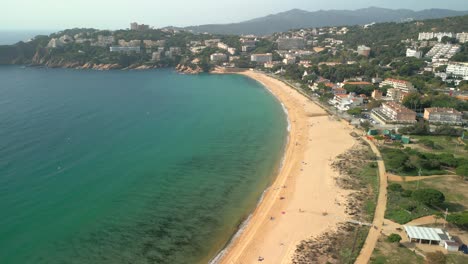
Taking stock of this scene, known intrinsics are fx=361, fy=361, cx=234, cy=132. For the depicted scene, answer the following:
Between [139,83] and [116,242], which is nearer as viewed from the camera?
[116,242]

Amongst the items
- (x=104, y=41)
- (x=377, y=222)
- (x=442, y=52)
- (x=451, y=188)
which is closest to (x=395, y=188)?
(x=451, y=188)

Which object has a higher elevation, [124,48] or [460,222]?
[124,48]

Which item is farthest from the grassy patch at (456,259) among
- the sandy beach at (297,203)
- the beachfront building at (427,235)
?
the sandy beach at (297,203)

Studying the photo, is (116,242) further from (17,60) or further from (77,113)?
(17,60)

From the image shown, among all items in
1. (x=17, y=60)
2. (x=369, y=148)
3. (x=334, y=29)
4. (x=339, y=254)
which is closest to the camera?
(x=339, y=254)

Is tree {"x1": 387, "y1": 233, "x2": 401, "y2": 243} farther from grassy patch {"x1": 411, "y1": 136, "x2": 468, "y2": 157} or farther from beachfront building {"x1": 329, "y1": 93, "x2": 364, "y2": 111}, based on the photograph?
beachfront building {"x1": 329, "y1": 93, "x2": 364, "y2": 111}

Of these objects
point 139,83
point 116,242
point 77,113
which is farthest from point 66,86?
point 116,242
